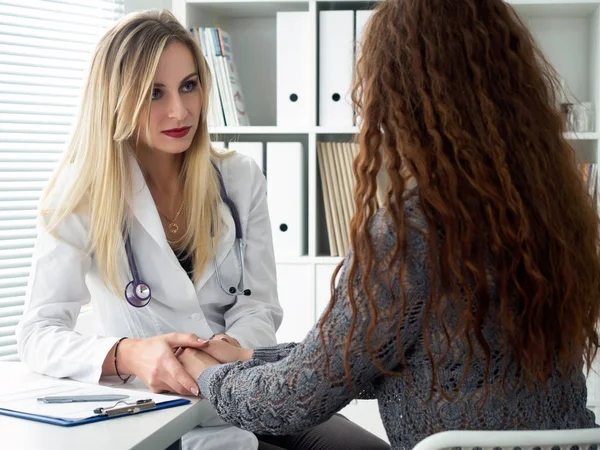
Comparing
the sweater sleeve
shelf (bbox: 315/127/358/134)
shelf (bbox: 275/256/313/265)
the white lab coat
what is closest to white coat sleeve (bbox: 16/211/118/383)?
the white lab coat

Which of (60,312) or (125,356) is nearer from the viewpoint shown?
(125,356)

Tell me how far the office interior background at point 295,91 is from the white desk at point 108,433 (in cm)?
148

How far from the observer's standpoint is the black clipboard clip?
1104 millimetres

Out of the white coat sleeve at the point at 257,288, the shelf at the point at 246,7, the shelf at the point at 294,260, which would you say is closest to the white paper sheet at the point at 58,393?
the white coat sleeve at the point at 257,288

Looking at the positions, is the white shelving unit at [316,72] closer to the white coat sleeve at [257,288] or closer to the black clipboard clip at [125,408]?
the white coat sleeve at [257,288]

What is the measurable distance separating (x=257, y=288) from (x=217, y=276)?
0.11 metres

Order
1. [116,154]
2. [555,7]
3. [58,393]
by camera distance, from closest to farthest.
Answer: [58,393] → [116,154] → [555,7]

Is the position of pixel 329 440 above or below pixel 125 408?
below

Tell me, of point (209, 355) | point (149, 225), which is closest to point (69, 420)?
point (209, 355)

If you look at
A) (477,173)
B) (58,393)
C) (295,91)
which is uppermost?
(295,91)

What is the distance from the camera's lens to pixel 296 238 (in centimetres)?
285

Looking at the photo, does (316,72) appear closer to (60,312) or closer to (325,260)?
(325,260)

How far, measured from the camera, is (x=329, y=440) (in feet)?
5.18

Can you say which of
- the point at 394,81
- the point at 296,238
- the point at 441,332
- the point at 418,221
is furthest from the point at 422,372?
the point at 296,238
